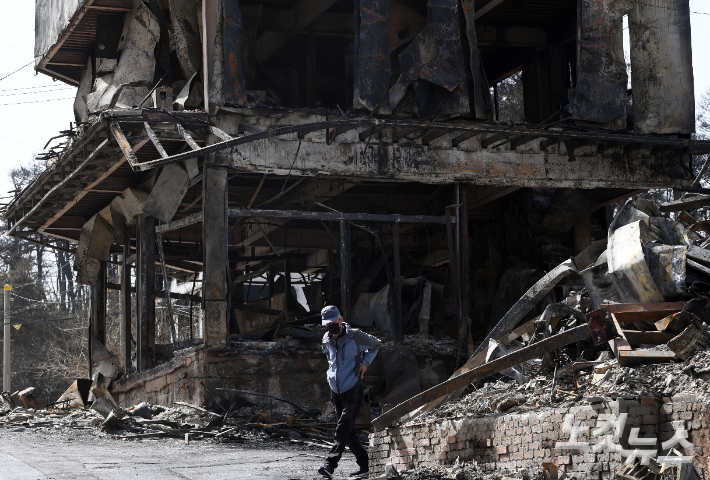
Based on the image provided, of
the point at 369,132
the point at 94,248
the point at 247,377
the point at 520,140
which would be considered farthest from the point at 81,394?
the point at 520,140

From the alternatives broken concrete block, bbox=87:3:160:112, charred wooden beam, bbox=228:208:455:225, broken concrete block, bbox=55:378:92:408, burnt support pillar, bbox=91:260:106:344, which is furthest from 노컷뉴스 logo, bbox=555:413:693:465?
burnt support pillar, bbox=91:260:106:344

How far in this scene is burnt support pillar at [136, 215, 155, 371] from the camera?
15.7m

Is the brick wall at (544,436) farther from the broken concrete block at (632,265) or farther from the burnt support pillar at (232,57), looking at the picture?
the burnt support pillar at (232,57)

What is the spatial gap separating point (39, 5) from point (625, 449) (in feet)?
56.9

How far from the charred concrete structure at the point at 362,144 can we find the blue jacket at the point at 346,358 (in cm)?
431

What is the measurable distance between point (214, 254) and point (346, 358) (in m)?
5.20

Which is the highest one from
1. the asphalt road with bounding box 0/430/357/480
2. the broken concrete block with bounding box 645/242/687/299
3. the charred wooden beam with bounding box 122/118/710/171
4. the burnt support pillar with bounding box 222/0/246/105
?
the burnt support pillar with bounding box 222/0/246/105

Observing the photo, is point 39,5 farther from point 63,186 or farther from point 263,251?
point 263,251

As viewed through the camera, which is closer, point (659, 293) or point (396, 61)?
point (659, 293)

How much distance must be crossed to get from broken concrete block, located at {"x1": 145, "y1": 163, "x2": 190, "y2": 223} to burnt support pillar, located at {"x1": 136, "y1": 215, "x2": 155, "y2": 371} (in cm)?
124

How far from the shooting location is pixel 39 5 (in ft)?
64.3

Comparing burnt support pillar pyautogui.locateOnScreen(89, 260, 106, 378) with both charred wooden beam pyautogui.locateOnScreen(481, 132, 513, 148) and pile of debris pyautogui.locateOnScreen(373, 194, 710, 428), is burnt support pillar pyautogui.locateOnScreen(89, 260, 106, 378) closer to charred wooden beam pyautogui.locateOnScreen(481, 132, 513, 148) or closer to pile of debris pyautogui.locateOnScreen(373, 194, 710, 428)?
charred wooden beam pyautogui.locateOnScreen(481, 132, 513, 148)

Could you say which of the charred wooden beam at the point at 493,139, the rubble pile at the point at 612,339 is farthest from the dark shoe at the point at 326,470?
the charred wooden beam at the point at 493,139

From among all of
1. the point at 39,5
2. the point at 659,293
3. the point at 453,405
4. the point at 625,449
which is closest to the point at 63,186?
the point at 39,5
